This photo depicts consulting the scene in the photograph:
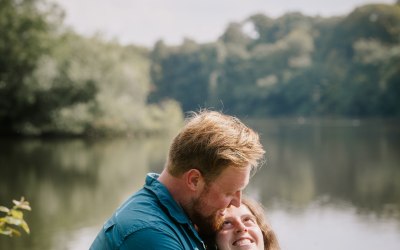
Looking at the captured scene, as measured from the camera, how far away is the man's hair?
184 centimetres

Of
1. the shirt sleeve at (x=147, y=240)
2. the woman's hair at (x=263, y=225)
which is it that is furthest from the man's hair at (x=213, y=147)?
the woman's hair at (x=263, y=225)

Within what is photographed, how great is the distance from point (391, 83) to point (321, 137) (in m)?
22.6

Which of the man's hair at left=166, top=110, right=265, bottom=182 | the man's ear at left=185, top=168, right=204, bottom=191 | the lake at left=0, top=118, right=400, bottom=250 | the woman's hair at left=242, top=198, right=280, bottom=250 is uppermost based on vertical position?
the man's hair at left=166, top=110, right=265, bottom=182

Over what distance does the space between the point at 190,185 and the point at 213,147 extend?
166 millimetres

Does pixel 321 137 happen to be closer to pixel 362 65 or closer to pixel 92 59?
pixel 92 59

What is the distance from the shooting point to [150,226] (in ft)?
5.57

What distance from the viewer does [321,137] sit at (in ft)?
134

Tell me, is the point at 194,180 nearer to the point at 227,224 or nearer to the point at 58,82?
the point at 227,224

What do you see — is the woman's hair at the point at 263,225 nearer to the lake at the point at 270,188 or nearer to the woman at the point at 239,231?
the woman at the point at 239,231

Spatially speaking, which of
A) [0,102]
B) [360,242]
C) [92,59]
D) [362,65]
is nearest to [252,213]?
[360,242]

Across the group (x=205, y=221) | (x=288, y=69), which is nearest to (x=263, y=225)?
(x=205, y=221)

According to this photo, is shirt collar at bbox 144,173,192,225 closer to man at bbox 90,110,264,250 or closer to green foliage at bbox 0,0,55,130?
man at bbox 90,110,264,250

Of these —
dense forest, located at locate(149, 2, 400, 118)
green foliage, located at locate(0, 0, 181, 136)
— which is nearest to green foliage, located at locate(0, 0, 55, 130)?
green foliage, located at locate(0, 0, 181, 136)

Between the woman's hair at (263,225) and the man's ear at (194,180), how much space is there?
614mm
